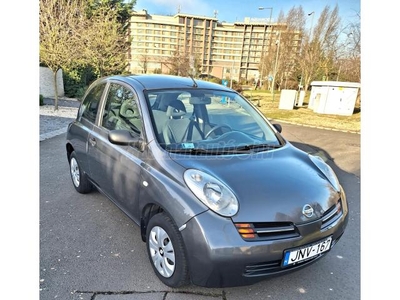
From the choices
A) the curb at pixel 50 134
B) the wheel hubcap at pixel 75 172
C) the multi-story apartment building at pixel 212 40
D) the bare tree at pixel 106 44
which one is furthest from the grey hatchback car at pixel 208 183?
the multi-story apartment building at pixel 212 40

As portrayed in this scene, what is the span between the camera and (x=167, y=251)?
211cm

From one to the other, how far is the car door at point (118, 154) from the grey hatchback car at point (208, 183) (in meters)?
0.01

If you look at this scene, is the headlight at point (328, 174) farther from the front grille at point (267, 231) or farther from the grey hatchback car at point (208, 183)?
the front grille at point (267, 231)

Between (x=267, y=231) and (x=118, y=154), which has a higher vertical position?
(x=118, y=154)

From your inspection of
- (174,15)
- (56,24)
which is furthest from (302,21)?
(174,15)

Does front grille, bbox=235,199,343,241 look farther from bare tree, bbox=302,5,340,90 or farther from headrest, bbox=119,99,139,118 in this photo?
bare tree, bbox=302,5,340,90

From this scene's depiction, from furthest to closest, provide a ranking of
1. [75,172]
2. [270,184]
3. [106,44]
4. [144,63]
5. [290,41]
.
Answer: [144,63] → [290,41] → [106,44] → [75,172] → [270,184]

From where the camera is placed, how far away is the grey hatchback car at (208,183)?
182 centimetres

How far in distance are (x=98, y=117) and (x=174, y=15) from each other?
77.9 metres

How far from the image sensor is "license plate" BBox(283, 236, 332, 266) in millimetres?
1871

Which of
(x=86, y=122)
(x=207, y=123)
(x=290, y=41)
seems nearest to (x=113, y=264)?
(x=207, y=123)

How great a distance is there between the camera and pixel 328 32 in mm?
19516

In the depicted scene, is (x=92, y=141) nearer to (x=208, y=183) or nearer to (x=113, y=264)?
(x=113, y=264)

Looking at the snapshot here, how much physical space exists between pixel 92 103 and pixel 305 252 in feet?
10.0
